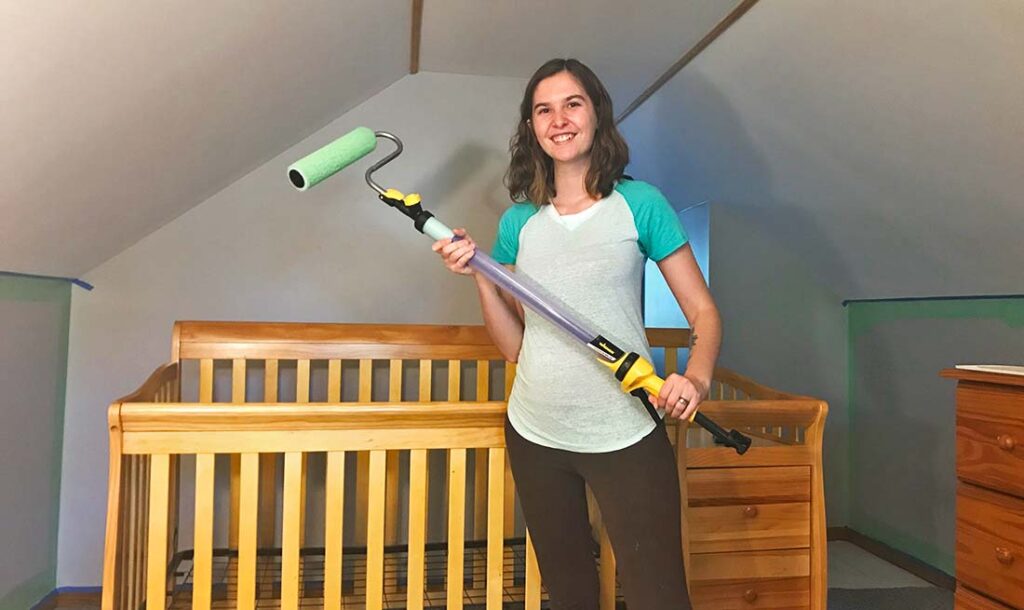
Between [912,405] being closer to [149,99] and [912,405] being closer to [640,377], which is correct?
[640,377]

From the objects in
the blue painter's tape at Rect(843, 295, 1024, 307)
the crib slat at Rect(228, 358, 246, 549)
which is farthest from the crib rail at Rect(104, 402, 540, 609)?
the blue painter's tape at Rect(843, 295, 1024, 307)

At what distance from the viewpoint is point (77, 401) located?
228 cm

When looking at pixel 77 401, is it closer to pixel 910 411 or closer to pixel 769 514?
pixel 769 514

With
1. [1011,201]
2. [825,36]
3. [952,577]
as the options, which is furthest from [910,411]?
[825,36]

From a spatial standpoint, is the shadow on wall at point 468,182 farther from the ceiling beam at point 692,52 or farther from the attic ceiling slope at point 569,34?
the ceiling beam at point 692,52

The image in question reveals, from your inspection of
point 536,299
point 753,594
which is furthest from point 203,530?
point 753,594

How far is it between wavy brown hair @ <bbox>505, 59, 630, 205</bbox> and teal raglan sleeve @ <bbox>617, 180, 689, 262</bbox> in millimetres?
59

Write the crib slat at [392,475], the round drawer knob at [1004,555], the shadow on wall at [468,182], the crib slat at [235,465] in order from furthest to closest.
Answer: the shadow on wall at [468,182] → the crib slat at [392,475] → the crib slat at [235,465] → the round drawer knob at [1004,555]

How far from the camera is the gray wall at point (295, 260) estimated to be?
7.49ft

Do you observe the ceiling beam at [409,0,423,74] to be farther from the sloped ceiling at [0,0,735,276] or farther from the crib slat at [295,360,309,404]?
the crib slat at [295,360,309,404]

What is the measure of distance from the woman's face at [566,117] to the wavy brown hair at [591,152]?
0.01 m

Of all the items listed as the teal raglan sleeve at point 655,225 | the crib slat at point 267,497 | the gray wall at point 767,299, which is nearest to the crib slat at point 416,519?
the teal raglan sleeve at point 655,225

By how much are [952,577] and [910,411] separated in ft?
1.86

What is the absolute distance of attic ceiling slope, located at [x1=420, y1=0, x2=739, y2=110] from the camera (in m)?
1.91
